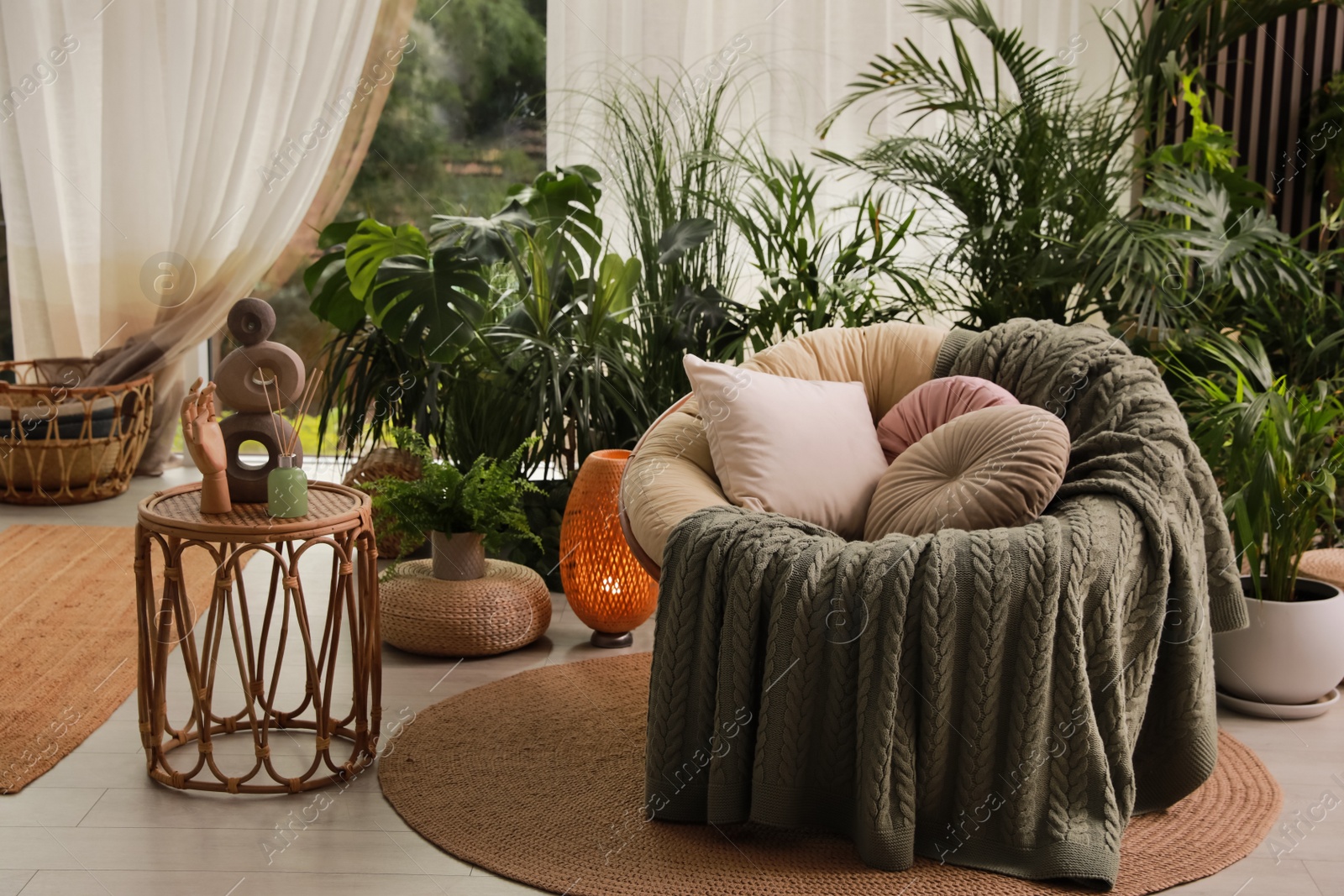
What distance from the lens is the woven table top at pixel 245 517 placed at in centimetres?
205

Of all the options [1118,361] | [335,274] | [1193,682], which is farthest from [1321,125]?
[335,274]

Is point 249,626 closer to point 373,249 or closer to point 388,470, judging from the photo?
point 373,249

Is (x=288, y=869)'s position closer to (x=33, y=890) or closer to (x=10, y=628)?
(x=33, y=890)

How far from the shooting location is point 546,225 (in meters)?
3.73

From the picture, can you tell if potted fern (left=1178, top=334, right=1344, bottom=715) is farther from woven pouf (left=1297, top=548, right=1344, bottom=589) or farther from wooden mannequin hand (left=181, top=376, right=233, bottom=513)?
wooden mannequin hand (left=181, top=376, right=233, bottom=513)

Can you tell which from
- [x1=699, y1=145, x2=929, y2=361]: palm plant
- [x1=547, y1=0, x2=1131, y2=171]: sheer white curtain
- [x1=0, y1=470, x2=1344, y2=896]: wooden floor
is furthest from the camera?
[x1=547, y1=0, x2=1131, y2=171]: sheer white curtain

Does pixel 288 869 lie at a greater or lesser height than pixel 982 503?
lesser

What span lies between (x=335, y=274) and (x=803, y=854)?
7.97 feet

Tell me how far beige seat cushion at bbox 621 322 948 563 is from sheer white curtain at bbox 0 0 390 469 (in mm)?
2746

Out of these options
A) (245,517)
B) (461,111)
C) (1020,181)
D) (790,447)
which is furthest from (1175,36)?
(461,111)

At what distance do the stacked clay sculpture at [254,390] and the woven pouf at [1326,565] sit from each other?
2.32 meters

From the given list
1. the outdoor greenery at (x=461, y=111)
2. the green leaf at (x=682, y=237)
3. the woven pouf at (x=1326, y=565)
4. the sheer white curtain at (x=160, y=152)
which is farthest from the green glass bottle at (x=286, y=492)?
the outdoor greenery at (x=461, y=111)

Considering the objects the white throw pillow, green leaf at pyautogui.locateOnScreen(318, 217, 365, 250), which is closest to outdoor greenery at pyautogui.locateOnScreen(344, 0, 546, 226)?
green leaf at pyautogui.locateOnScreen(318, 217, 365, 250)

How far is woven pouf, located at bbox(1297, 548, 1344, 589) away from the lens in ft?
9.89
